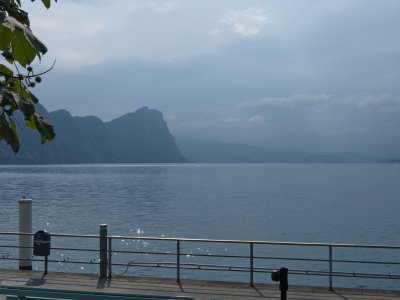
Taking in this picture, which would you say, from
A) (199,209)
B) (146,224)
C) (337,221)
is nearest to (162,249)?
(146,224)

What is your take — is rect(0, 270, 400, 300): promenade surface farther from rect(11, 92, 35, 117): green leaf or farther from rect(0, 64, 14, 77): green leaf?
rect(11, 92, 35, 117): green leaf

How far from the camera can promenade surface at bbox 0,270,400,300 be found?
1011cm

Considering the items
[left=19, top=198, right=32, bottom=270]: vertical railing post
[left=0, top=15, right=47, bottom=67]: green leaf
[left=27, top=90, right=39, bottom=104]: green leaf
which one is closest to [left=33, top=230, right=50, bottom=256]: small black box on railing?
[left=19, top=198, right=32, bottom=270]: vertical railing post

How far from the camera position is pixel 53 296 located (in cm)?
558

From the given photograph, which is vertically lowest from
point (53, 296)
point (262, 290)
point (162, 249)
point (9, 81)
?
point (162, 249)

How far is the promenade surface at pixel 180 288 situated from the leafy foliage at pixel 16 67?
7818mm

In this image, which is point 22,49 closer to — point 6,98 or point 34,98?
point 6,98

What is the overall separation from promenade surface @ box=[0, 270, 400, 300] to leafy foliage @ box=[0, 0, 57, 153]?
782 cm

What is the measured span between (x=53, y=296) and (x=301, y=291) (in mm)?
6317

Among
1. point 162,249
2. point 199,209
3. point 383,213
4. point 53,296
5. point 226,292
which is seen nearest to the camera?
point 53,296

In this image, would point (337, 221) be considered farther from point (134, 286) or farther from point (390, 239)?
point (134, 286)

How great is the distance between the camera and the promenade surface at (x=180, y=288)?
1011 centimetres

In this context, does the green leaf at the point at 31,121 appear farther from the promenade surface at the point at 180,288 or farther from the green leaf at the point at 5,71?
the promenade surface at the point at 180,288

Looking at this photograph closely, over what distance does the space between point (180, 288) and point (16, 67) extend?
900 cm
